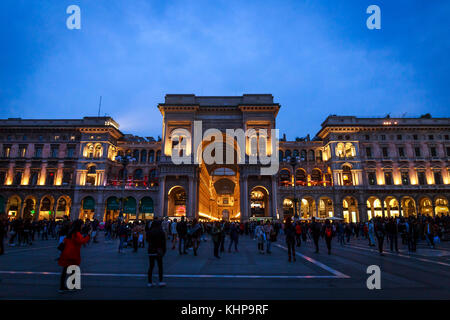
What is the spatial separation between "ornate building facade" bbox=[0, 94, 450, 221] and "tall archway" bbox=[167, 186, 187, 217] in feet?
0.63

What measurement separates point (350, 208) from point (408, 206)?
10441 millimetres

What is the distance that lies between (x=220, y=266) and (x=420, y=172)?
52.7 metres

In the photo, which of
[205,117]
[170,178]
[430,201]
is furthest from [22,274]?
[430,201]

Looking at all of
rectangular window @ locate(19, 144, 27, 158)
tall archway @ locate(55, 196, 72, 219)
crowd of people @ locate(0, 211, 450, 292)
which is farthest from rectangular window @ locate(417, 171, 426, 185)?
rectangular window @ locate(19, 144, 27, 158)

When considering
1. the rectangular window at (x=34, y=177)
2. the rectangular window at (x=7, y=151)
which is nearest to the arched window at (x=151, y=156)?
the rectangular window at (x=34, y=177)

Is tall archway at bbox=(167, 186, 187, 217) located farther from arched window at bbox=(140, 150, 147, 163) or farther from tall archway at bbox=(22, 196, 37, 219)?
tall archway at bbox=(22, 196, 37, 219)

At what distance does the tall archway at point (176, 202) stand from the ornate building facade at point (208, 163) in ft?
0.63

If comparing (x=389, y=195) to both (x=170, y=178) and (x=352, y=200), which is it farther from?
(x=170, y=178)

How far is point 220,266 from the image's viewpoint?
10008mm

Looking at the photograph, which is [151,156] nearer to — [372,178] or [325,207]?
[325,207]

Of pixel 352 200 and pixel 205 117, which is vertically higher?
pixel 205 117

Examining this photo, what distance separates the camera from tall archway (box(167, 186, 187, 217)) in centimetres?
4431

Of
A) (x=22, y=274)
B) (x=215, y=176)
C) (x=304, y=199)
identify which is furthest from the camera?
(x=215, y=176)
